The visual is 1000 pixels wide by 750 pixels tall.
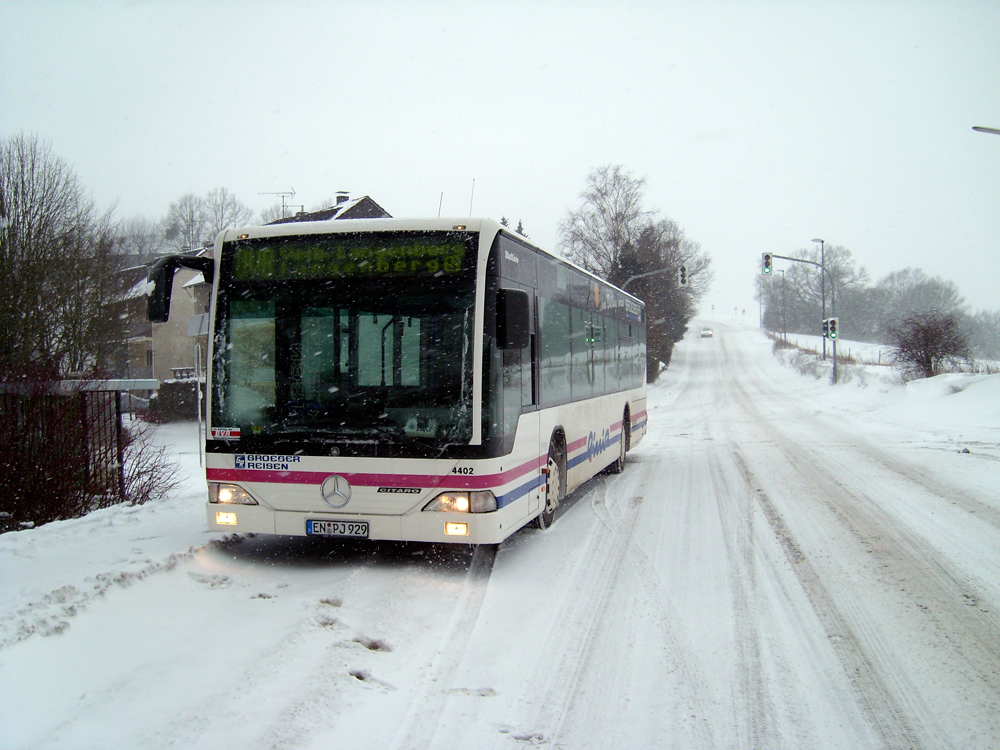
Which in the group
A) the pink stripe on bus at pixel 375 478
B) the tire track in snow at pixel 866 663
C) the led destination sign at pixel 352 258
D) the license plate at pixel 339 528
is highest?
the led destination sign at pixel 352 258

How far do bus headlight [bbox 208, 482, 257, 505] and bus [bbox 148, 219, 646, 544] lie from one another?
1 centimetres

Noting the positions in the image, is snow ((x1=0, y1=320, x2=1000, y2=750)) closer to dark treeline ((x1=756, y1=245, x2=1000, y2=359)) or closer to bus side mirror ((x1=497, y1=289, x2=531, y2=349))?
bus side mirror ((x1=497, y1=289, x2=531, y2=349))

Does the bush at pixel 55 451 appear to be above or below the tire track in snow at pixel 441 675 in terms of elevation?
above

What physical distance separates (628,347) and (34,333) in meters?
15.5

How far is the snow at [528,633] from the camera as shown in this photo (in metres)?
3.71

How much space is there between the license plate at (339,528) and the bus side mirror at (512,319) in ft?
6.22

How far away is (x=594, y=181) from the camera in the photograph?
5800 cm

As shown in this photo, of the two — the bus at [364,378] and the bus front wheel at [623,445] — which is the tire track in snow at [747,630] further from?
the bus front wheel at [623,445]

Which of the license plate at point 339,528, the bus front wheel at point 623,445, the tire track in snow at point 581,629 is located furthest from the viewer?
the bus front wheel at point 623,445

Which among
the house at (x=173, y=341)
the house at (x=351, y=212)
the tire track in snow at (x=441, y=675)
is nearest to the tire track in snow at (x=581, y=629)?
the tire track in snow at (x=441, y=675)

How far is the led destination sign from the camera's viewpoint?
622cm

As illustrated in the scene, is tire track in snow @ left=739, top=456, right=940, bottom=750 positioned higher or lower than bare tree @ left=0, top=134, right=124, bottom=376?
lower

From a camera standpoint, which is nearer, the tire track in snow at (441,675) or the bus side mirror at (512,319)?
the tire track in snow at (441,675)

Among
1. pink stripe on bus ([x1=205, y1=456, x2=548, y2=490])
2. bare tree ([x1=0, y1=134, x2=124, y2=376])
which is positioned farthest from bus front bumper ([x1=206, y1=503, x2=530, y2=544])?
bare tree ([x1=0, y1=134, x2=124, y2=376])
